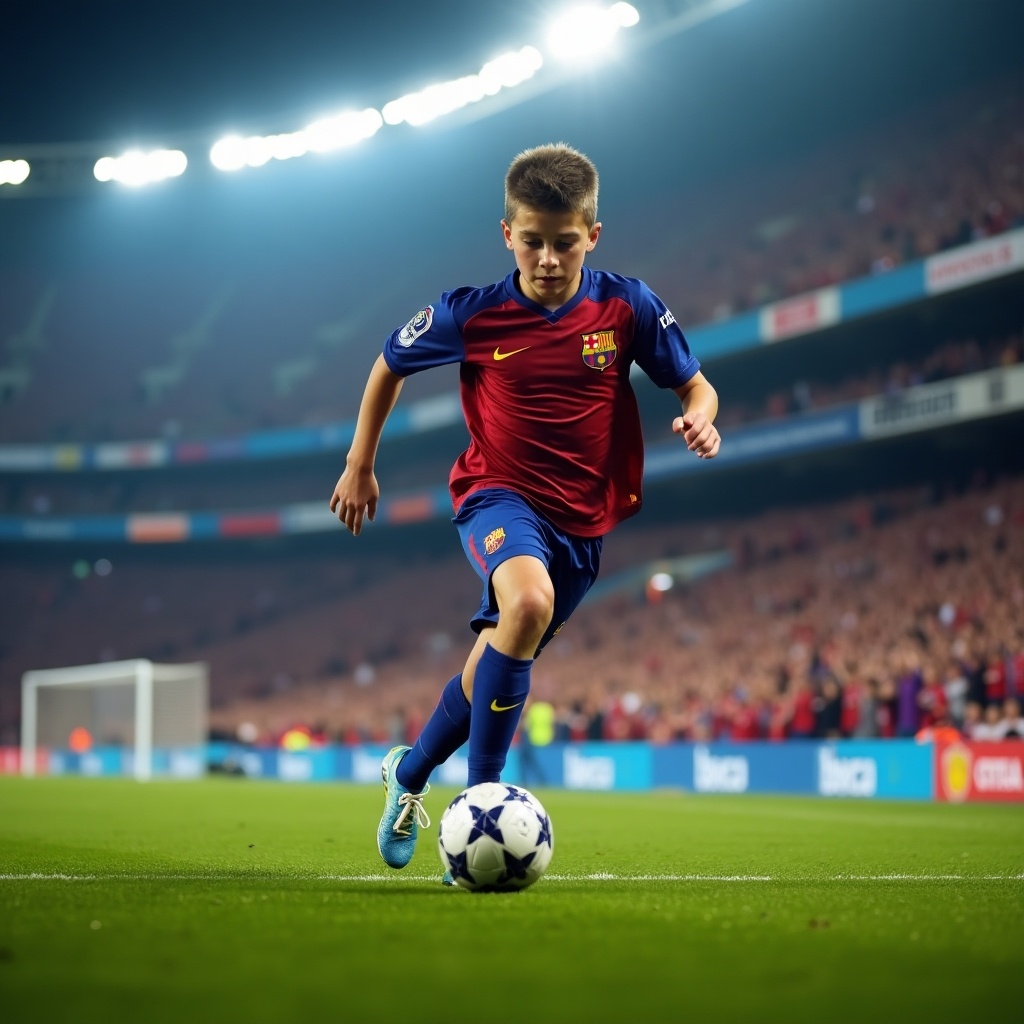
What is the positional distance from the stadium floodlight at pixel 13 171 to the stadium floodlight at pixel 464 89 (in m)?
10.7

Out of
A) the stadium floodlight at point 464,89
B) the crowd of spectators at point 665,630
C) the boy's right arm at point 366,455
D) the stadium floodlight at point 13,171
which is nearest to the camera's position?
the boy's right arm at point 366,455

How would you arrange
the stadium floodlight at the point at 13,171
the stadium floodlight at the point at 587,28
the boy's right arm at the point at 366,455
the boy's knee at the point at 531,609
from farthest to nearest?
1. the stadium floodlight at the point at 13,171
2. the stadium floodlight at the point at 587,28
3. the boy's right arm at the point at 366,455
4. the boy's knee at the point at 531,609

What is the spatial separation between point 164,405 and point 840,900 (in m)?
41.3

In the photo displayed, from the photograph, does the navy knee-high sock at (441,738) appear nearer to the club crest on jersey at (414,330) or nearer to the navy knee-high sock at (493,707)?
the navy knee-high sock at (493,707)

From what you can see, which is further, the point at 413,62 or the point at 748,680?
the point at 413,62

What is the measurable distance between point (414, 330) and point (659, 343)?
87 cm

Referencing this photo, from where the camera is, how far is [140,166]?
38.0m

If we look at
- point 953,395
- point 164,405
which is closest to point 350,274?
point 164,405

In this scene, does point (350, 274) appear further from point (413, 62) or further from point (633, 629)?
point (633, 629)

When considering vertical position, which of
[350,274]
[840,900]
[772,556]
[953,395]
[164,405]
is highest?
[350,274]

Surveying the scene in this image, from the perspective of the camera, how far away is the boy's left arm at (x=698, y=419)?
438 cm

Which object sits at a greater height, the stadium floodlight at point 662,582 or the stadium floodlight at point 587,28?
the stadium floodlight at point 587,28

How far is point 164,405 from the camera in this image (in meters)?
43.1

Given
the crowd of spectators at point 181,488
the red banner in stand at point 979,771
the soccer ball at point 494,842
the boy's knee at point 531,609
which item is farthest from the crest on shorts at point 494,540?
the crowd of spectators at point 181,488
